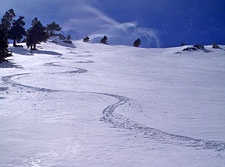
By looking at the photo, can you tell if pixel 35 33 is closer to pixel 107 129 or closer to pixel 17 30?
pixel 17 30

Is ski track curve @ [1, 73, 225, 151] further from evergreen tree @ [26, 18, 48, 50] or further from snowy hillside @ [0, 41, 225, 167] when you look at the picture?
evergreen tree @ [26, 18, 48, 50]

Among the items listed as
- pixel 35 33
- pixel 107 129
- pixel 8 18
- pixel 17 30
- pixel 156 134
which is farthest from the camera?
pixel 8 18

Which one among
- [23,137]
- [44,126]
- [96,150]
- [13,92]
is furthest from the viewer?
[13,92]

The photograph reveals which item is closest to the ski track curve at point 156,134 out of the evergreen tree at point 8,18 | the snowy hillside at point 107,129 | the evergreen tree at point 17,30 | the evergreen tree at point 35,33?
the snowy hillside at point 107,129

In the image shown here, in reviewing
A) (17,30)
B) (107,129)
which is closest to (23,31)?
(17,30)

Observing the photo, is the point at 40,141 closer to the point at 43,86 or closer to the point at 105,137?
the point at 105,137

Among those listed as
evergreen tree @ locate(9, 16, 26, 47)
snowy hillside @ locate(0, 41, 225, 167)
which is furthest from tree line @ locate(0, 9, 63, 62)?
snowy hillside @ locate(0, 41, 225, 167)

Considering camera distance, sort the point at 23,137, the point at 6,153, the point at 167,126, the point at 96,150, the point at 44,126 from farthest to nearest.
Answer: the point at 167,126, the point at 44,126, the point at 23,137, the point at 96,150, the point at 6,153

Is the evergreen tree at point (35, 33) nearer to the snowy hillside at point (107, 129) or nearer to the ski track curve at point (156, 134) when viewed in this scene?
the snowy hillside at point (107, 129)

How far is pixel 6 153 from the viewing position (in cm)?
450

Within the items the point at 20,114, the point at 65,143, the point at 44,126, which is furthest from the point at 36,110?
the point at 65,143

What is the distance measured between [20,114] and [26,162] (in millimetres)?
3348

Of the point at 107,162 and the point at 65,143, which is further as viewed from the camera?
the point at 65,143

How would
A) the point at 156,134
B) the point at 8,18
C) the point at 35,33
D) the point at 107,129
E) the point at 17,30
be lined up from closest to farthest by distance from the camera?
the point at 156,134 → the point at 107,129 → the point at 35,33 → the point at 17,30 → the point at 8,18
